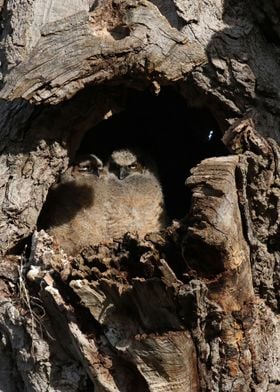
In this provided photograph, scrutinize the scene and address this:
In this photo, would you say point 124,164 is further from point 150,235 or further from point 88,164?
point 150,235

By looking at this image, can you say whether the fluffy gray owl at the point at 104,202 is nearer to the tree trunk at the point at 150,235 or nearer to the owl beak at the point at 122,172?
the owl beak at the point at 122,172

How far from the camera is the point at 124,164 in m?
3.47

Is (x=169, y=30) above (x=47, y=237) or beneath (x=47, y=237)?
above

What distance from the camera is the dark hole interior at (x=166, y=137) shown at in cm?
327

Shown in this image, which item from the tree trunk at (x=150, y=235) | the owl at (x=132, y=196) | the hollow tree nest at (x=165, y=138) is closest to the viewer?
the tree trunk at (x=150, y=235)

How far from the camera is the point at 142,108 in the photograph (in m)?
3.41

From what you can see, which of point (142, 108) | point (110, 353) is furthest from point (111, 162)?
point (110, 353)

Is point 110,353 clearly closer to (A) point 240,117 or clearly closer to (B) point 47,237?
(B) point 47,237

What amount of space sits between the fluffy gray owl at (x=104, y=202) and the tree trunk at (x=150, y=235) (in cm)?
33

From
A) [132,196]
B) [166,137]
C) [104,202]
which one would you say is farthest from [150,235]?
[166,137]

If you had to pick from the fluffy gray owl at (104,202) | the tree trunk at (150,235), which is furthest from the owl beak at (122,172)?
the tree trunk at (150,235)

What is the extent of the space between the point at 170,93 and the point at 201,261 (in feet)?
3.29

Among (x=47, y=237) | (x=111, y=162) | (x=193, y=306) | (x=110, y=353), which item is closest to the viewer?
(x=193, y=306)

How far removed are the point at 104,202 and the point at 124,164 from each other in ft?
0.68
